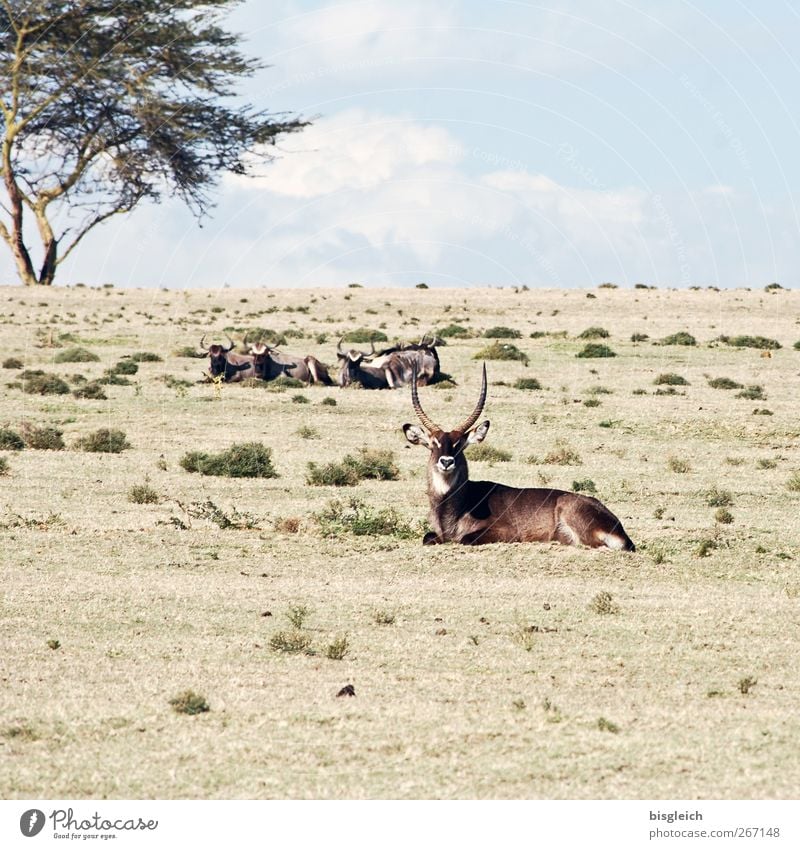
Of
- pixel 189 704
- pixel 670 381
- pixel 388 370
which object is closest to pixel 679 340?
pixel 670 381

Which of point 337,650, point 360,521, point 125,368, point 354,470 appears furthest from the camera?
point 125,368

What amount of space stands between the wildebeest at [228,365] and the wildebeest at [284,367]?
0.26 m

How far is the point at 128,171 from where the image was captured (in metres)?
66.4

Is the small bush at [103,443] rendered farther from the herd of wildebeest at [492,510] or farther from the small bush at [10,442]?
the herd of wildebeest at [492,510]

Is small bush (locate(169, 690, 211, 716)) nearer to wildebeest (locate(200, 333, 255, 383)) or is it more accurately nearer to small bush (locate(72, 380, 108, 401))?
small bush (locate(72, 380, 108, 401))

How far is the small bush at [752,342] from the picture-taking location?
47656 mm

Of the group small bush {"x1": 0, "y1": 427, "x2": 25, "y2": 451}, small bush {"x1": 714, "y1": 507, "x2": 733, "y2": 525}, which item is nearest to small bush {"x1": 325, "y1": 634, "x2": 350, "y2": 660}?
small bush {"x1": 714, "y1": 507, "x2": 733, "y2": 525}

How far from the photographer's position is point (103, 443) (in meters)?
25.0

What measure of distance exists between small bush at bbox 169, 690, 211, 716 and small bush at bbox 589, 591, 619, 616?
14.2ft

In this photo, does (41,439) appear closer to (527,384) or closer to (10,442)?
(10,442)

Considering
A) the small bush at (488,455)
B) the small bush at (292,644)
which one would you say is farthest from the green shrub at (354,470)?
the small bush at (292,644)

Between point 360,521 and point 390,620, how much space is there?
475cm

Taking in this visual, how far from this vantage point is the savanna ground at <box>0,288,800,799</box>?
9.07m

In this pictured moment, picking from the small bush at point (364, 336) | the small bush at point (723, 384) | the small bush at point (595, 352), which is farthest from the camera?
the small bush at point (364, 336)
